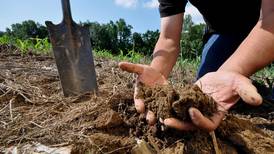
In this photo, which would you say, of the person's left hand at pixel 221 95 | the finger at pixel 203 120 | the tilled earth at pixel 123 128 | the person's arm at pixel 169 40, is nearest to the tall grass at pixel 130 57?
the person's arm at pixel 169 40

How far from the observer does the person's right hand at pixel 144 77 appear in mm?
1589

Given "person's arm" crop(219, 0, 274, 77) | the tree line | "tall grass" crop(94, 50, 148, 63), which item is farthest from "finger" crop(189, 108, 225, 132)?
the tree line

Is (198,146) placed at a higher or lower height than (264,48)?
lower

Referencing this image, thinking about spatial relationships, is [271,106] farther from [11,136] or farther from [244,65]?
[11,136]

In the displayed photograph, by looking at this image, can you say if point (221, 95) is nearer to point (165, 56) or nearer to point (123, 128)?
point (123, 128)

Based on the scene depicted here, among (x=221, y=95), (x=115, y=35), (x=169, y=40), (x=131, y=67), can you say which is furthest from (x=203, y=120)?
(x=115, y=35)

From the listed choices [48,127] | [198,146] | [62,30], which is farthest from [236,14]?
[48,127]

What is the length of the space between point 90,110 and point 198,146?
1.80 feet

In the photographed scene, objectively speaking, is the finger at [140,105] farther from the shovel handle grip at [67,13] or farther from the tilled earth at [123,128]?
the shovel handle grip at [67,13]

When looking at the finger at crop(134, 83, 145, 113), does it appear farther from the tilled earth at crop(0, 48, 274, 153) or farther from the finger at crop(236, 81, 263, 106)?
the finger at crop(236, 81, 263, 106)

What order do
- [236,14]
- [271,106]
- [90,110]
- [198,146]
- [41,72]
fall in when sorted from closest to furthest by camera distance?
[198,146] → [90,110] → [236,14] → [271,106] → [41,72]

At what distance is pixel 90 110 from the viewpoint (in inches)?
71.2

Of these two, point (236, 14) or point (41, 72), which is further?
point (41, 72)

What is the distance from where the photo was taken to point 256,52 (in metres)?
1.68
